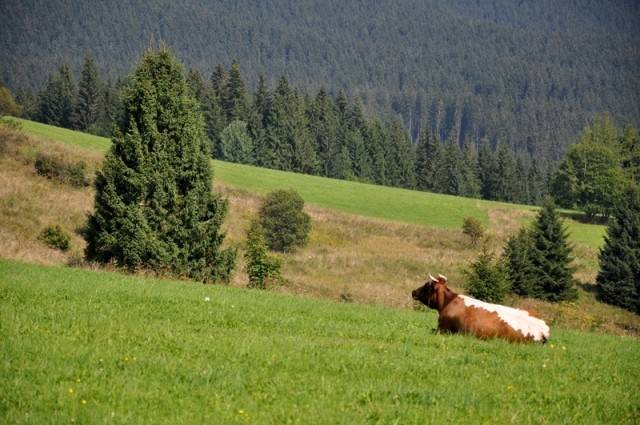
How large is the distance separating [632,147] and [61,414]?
109 m

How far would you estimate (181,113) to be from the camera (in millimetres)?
30703

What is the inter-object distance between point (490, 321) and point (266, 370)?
20.8ft

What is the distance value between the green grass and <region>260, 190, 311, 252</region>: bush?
42.3m

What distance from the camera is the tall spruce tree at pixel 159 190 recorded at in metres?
28.9

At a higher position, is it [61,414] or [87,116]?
[87,116]

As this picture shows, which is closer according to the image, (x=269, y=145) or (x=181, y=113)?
(x=181, y=113)

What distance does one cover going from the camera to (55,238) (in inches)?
1588

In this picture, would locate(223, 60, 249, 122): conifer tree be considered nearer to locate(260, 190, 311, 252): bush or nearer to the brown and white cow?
locate(260, 190, 311, 252): bush

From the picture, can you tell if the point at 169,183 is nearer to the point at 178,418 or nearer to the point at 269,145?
the point at 178,418

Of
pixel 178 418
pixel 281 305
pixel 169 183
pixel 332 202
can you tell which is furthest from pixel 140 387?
pixel 332 202

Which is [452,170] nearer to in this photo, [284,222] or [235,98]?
[235,98]

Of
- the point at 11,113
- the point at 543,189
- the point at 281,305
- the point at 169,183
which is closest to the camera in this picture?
the point at 281,305

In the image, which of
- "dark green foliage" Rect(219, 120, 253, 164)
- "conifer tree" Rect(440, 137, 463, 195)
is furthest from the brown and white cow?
"conifer tree" Rect(440, 137, 463, 195)

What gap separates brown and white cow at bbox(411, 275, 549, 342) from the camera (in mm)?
15227
